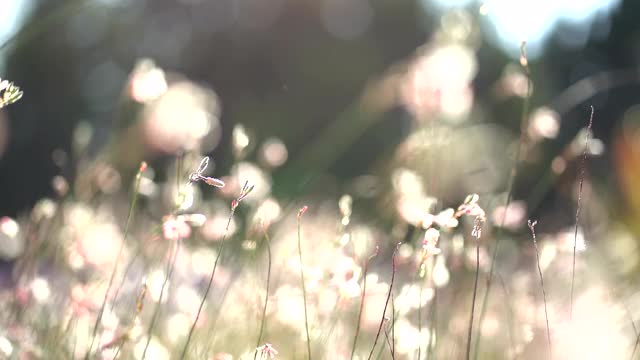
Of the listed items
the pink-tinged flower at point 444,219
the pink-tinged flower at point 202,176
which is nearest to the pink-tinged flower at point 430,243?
the pink-tinged flower at point 444,219

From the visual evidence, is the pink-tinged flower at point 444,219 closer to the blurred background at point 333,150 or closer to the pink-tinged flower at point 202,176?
the blurred background at point 333,150

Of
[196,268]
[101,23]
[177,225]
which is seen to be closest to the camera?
[177,225]

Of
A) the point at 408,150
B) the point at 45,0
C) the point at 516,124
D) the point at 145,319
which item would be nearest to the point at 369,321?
the point at 408,150

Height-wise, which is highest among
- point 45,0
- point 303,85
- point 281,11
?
point 45,0

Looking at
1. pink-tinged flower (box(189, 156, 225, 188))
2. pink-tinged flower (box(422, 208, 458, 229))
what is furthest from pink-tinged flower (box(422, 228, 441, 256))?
pink-tinged flower (box(189, 156, 225, 188))

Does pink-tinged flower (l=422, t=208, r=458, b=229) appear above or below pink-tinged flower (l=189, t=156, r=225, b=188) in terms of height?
below

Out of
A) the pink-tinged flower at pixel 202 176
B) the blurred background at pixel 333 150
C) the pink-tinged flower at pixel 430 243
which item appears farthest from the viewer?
the blurred background at pixel 333 150

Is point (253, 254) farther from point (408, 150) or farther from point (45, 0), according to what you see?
point (45, 0)

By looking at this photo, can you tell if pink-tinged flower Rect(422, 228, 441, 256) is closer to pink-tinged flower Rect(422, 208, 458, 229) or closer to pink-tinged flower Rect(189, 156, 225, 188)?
pink-tinged flower Rect(422, 208, 458, 229)
